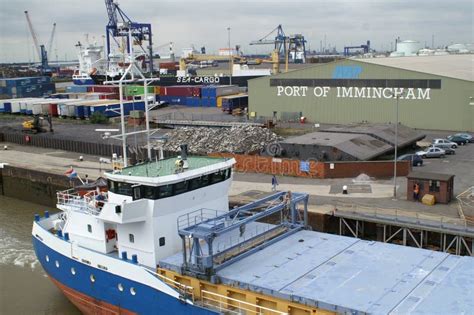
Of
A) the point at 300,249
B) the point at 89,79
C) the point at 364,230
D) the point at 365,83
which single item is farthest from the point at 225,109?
the point at 89,79

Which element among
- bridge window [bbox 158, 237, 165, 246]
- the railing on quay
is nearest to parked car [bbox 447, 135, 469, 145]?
the railing on quay

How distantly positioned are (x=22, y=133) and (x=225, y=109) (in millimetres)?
28047

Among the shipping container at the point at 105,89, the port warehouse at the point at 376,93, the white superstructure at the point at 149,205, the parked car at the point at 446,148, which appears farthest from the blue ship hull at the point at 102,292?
the shipping container at the point at 105,89

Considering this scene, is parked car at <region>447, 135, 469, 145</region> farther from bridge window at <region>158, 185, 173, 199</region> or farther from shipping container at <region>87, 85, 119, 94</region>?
shipping container at <region>87, 85, 119, 94</region>

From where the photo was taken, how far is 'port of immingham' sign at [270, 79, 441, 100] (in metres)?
51.5

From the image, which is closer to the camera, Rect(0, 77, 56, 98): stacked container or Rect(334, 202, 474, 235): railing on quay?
Rect(334, 202, 474, 235): railing on quay

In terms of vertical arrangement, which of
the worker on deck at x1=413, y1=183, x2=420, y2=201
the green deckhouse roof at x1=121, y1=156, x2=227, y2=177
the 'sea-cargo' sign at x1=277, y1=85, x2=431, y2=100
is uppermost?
the 'sea-cargo' sign at x1=277, y1=85, x2=431, y2=100

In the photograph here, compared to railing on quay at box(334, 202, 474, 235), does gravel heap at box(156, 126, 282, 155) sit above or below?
above

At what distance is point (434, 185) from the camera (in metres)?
26.8

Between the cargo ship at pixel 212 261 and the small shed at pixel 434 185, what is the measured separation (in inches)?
334

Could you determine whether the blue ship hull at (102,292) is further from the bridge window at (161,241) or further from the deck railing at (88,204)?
the deck railing at (88,204)

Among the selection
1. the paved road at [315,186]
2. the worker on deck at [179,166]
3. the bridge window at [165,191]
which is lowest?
the paved road at [315,186]

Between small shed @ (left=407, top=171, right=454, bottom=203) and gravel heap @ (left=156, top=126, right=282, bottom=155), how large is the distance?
49.3 feet

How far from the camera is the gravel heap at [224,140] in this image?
4232 centimetres
